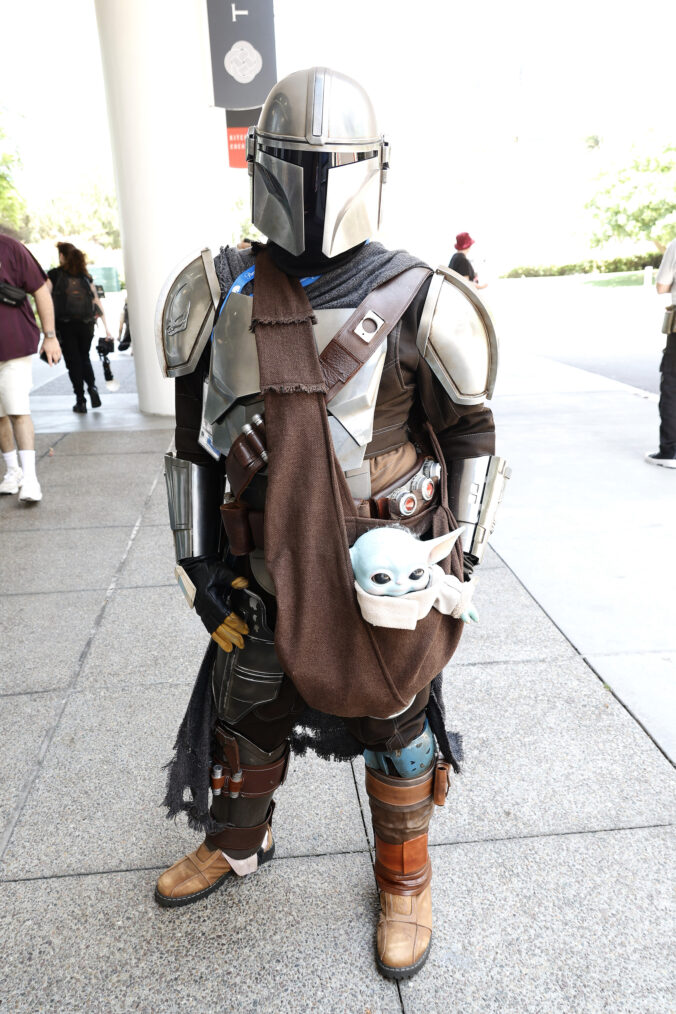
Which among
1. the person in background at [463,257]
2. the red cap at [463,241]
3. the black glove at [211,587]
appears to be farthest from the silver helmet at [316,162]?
the red cap at [463,241]

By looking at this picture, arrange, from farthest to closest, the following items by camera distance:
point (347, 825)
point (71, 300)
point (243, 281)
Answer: point (71, 300)
point (347, 825)
point (243, 281)

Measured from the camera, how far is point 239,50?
7.43 meters

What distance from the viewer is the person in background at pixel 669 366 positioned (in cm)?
567

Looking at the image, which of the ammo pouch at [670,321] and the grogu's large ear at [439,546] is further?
the ammo pouch at [670,321]

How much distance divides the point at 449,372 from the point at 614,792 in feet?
5.09

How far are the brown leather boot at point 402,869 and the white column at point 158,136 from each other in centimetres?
671

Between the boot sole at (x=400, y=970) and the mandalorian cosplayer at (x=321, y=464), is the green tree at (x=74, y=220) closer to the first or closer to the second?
the mandalorian cosplayer at (x=321, y=464)

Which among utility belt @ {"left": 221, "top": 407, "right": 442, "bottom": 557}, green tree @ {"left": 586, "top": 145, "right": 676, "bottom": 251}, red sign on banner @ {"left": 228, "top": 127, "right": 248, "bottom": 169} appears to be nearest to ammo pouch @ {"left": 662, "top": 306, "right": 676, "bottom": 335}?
utility belt @ {"left": 221, "top": 407, "right": 442, "bottom": 557}

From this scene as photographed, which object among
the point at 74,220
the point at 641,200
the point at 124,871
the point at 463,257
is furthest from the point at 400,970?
the point at 74,220

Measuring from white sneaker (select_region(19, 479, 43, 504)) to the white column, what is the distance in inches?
118

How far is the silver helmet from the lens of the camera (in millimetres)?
1572

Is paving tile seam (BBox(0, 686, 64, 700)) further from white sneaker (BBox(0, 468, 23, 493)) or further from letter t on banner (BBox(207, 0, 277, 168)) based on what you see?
letter t on banner (BBox(207, 0, 277, 168))

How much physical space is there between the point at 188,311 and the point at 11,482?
449cm

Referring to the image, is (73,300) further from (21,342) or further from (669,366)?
(669,366)
